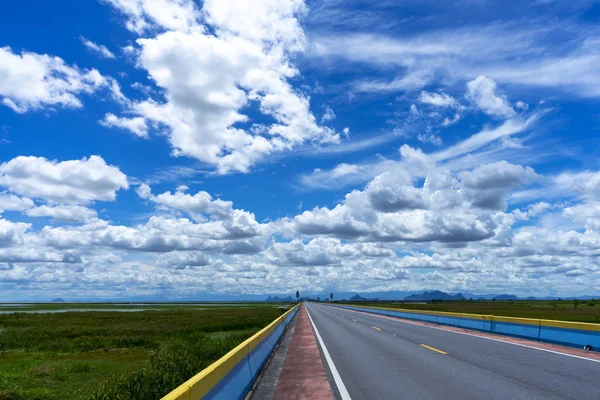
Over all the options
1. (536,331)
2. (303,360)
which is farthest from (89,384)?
(536,331)

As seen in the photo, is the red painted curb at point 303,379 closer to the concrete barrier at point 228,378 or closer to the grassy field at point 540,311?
the concrete barrier at point 228,378

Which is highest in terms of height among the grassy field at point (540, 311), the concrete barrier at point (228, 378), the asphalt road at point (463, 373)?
the concrete barrier at point (228, 378)

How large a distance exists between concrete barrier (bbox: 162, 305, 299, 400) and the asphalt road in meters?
2.01

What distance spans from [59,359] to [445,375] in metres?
17.0

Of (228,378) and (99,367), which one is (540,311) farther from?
(228,378)

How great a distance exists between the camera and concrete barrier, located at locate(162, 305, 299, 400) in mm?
4855

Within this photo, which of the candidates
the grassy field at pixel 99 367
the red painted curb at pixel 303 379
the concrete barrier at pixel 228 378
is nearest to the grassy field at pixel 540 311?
the red painted curb at pixel 303 379

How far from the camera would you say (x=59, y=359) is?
2009 centimetres

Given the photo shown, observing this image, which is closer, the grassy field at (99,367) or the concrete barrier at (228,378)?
the concrete barrier at (228,378)

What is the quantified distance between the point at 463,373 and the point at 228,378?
20.1 ft

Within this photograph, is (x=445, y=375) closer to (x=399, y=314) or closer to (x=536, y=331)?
(x=536, y=331)

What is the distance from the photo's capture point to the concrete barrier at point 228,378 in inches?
191

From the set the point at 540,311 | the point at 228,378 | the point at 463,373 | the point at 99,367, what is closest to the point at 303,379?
the point at 463,373

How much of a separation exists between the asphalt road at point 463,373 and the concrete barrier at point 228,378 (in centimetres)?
201
